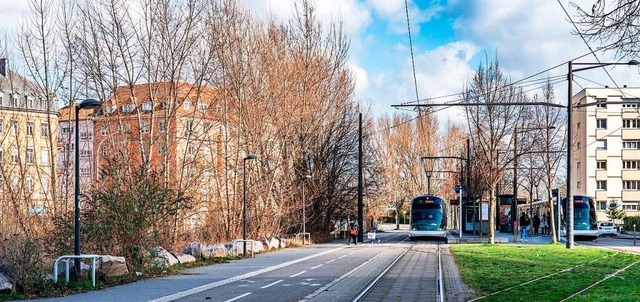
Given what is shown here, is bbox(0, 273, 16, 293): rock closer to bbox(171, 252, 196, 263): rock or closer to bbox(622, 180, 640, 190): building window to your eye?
bbox(171, 252, 196, 263): rock

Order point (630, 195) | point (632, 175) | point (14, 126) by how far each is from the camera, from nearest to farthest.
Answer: point (14, 126) < point (632, 175) < point (630, 195)

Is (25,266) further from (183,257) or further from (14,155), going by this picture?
(14,155)

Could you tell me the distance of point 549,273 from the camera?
74.2ft

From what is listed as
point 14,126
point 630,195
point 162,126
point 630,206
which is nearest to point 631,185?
point 630,195

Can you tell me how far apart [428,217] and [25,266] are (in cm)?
3869

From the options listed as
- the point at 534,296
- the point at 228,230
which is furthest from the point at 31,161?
the point at 534,296

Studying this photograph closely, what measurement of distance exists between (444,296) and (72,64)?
24316 mm

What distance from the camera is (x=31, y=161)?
35.8m

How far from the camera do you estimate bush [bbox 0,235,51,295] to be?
1856cm

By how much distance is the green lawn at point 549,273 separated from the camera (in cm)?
1622

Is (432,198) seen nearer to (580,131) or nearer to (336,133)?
(336,133)

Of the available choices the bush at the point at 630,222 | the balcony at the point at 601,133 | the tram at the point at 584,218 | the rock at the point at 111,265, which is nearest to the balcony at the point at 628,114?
the balcony at the point at 601,133

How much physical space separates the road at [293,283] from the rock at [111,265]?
0.95 m

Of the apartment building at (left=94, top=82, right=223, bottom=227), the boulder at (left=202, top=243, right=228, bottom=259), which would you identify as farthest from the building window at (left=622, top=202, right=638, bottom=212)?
the boulder at (left=202, top=243, right=228, bottom=259)
